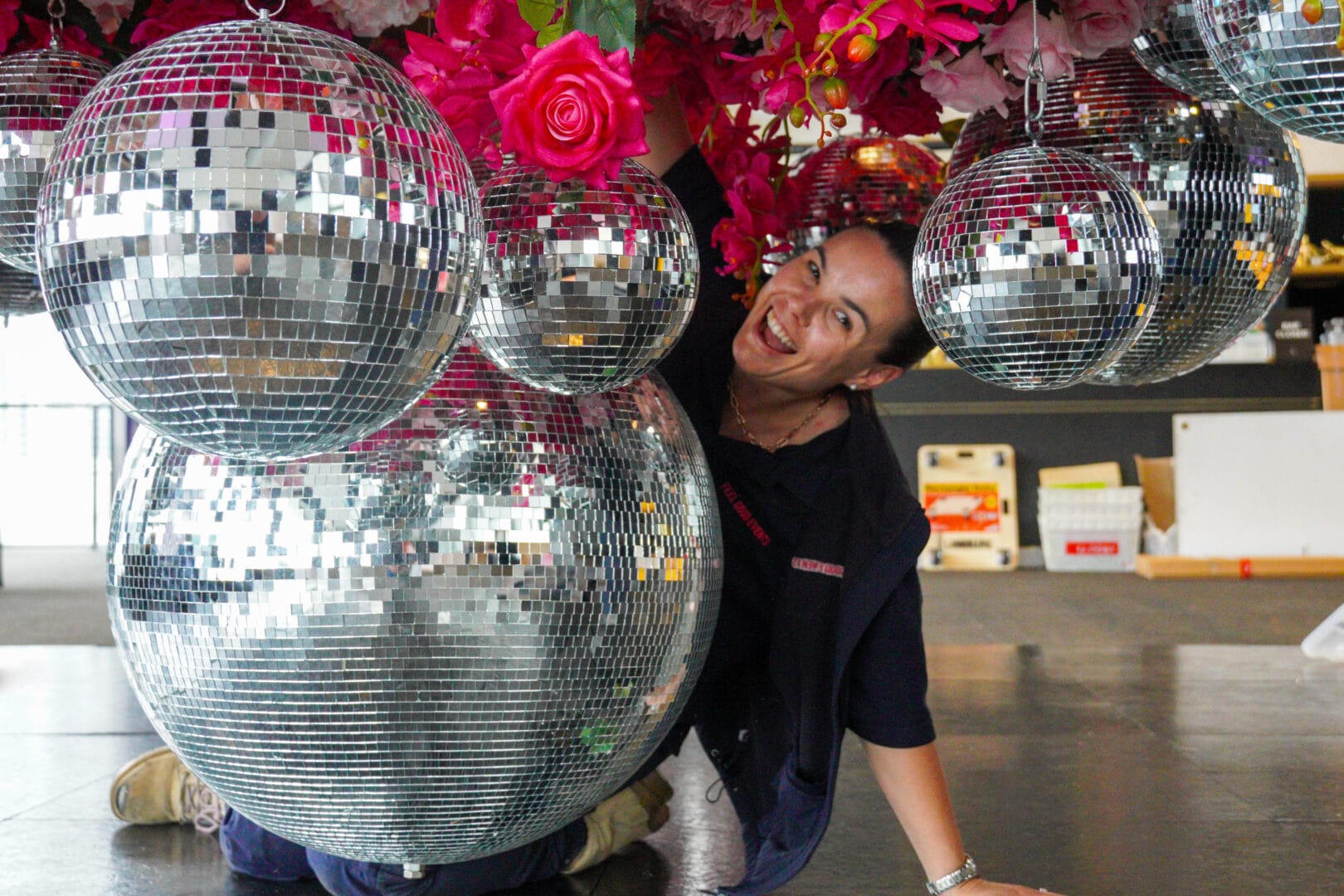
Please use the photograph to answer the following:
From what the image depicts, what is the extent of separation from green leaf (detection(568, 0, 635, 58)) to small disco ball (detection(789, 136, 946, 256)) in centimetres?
44

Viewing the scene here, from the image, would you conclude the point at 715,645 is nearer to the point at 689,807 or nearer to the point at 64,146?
the point at 689,807

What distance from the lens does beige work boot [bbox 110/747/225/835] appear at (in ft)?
4.73

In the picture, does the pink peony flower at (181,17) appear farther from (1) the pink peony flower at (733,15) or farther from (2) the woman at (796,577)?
(2) the woman at (796,577)

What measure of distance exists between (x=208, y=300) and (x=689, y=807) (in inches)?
49.9

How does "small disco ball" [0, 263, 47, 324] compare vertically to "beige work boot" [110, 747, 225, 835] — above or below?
above

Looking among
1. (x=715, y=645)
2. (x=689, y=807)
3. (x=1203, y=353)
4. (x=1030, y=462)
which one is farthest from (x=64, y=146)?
(x=1030, y=462)

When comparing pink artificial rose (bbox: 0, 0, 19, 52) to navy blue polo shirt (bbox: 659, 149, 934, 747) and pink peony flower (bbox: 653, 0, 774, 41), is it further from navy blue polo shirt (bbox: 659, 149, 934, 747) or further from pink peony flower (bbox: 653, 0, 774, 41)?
navy blue polo shirt (bbox: 659, 149, 934, 747)

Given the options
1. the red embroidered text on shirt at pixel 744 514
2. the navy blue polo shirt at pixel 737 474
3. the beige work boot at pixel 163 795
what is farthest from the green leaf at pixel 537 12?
the beige work boot at pixel 163 795

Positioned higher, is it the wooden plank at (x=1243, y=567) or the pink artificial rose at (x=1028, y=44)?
the pink artificial rose at (x=1028, y=44)

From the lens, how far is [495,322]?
0.59 meters

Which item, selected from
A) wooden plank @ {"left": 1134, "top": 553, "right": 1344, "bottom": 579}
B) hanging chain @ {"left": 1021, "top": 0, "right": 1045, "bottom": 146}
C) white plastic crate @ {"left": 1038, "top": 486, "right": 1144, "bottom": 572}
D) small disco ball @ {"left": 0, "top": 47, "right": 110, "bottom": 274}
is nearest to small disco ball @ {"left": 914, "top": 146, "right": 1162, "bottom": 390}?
hanging chain @ {"left": 1021, "top": 0, "right": 1045, "bottom": 146}

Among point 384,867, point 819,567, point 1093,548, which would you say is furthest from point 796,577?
point 1093,548

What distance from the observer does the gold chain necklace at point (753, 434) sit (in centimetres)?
122

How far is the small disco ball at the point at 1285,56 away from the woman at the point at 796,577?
509 mm
